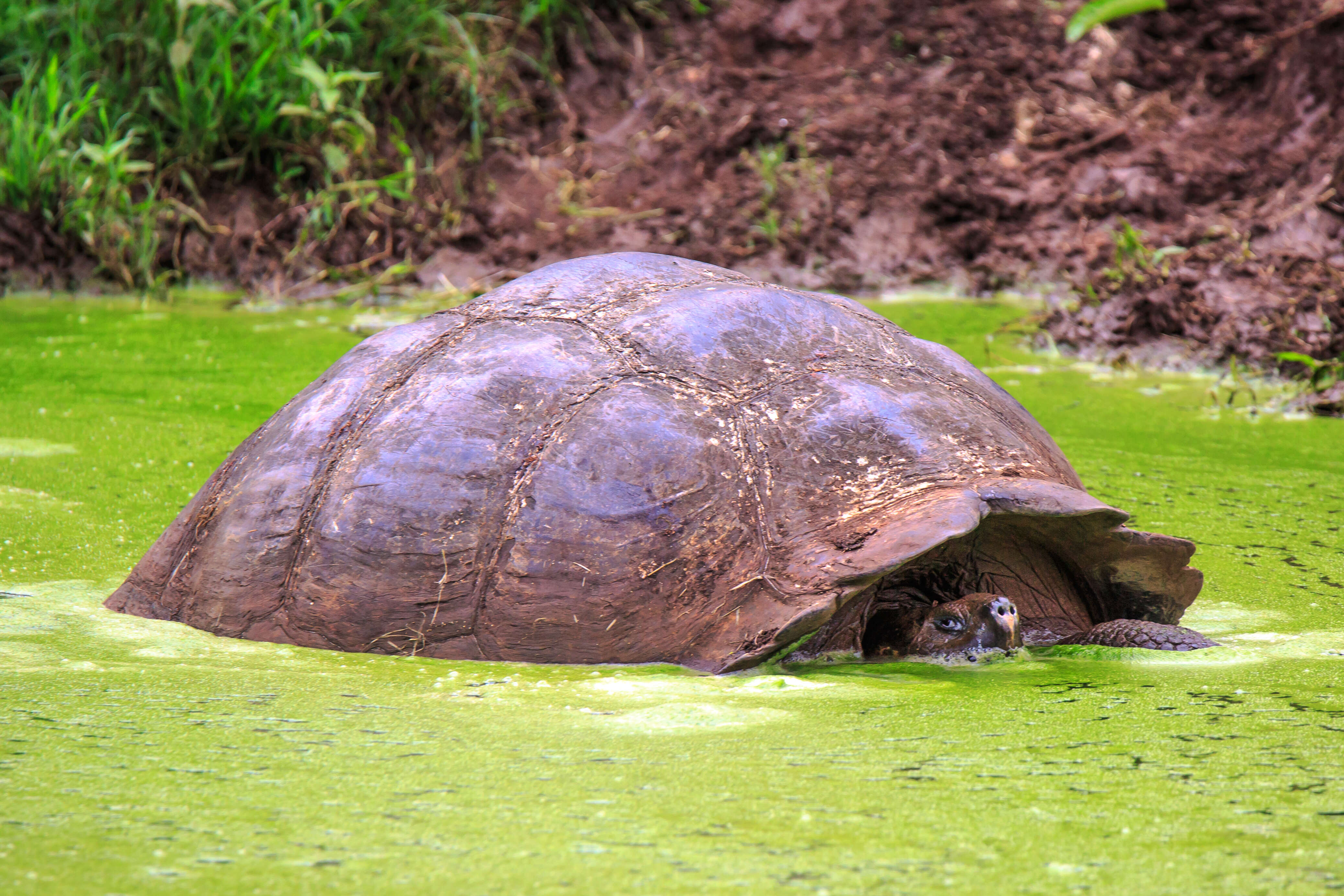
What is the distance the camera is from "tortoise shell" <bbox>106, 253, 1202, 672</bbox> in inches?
97.2

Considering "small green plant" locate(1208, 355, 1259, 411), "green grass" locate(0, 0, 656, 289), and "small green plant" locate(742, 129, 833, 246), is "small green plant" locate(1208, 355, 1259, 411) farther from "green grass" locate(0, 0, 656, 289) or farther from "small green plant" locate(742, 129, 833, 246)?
"green grass" locate(0, 0, 656, 289)

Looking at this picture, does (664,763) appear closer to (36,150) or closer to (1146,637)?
(1146,637)

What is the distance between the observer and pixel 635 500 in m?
2.50

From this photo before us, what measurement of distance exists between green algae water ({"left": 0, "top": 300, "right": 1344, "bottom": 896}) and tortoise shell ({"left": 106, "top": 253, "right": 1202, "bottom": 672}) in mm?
101

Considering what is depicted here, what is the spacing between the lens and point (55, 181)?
691cm

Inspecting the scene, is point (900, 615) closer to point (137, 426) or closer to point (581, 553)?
point (581, 553)

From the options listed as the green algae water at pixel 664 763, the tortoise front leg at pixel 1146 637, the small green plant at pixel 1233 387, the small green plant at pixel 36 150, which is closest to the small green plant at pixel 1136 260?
the small green plant at pixel 1233 387

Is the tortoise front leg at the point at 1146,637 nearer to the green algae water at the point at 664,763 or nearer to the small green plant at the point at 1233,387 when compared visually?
the green algae water at the point at 664,763

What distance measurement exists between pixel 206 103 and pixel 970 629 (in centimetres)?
602

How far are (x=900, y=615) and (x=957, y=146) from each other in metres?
5.57

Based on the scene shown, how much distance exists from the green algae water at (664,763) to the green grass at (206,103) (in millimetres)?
4143

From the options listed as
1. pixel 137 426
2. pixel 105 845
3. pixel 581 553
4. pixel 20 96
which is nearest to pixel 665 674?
pixel 581 553

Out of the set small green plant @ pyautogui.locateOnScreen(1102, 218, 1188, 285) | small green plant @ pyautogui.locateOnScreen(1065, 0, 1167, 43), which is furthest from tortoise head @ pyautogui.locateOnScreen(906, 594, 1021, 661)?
small green plant @ pyautogui.locateOnScreen(1065, 0, 1167, 43)

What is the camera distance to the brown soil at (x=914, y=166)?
6.62 m
